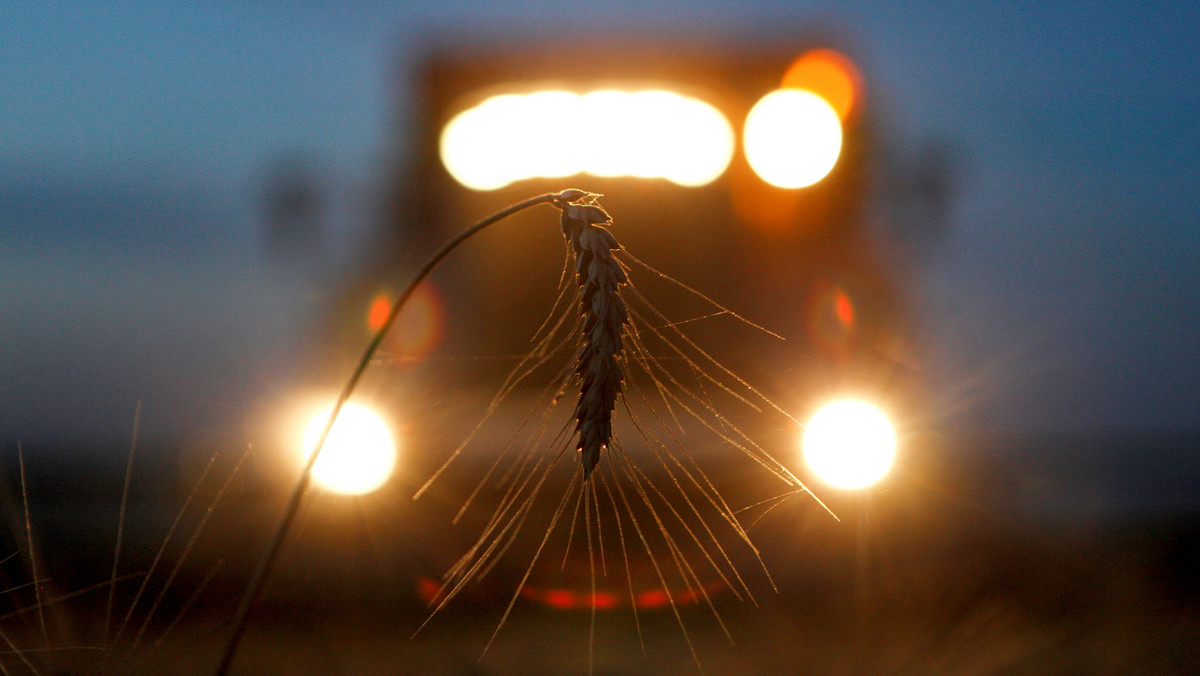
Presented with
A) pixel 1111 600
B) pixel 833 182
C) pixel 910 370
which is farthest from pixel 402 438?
pixel 833 182

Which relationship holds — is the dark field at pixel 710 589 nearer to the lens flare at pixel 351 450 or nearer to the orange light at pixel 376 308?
the lens flare at pixel 351 450

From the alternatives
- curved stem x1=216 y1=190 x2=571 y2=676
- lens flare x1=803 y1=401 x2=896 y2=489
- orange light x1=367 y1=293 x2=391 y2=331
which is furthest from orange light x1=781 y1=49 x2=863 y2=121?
curved stem x1=216 y1=190 x2=571 y2=676

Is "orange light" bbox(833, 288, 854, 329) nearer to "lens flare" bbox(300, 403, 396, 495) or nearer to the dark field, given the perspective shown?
the dark field

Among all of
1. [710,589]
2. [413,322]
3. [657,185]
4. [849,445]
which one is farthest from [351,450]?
[657,185]

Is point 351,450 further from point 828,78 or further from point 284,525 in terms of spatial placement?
point 828,78

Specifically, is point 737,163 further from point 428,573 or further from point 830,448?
point 830,448

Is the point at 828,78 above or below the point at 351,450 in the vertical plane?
above
